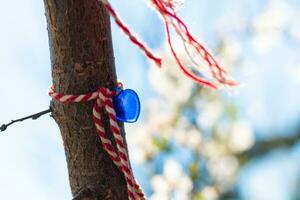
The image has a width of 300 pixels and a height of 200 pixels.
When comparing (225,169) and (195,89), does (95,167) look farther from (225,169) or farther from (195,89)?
(225,169)

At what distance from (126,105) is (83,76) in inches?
1.5

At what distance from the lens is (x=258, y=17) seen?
136 centimetres

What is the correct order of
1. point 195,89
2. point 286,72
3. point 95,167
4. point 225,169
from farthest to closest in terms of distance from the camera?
point 286,72, point 225,169, point 195,89, point 95,167

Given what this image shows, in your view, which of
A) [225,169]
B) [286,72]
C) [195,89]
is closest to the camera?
[195,89]

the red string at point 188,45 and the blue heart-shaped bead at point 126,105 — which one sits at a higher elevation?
the red string at point 188,45

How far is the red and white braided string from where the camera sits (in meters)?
0.49

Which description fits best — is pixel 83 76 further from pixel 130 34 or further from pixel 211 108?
pixel 211 108

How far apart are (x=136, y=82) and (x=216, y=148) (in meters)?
0.24

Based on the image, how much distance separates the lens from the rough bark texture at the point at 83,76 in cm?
49

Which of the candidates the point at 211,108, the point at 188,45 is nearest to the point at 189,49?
the point at 188,45

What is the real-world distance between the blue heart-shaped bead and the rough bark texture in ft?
0.05

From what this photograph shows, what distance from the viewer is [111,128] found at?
19.5 inches

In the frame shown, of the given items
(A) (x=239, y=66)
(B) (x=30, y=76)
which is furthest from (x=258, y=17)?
(B) (x=30, y=76)

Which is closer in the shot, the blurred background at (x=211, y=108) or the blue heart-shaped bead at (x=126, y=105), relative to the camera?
the blue heart-shaped bead at (x=126, y=105)
